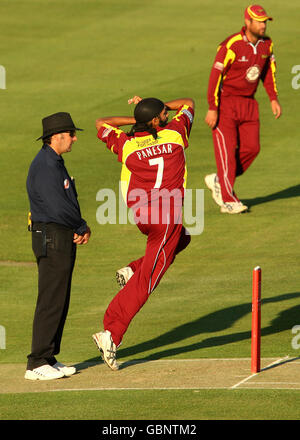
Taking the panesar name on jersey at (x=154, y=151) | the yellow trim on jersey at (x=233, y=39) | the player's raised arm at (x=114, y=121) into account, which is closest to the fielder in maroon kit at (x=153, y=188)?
the panesar name on jersey at (x=154, y=151)

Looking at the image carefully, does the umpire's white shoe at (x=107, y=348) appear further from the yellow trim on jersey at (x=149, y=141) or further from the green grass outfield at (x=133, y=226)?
the yellow trim on jersey at (x=149, y=141)

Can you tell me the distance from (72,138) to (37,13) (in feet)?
78.9

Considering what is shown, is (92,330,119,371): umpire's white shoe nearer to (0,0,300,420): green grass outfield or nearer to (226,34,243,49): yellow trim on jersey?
(0,0,300,420): green grass outfield

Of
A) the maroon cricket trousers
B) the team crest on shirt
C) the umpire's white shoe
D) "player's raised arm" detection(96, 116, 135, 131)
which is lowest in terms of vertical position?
the umpire's white shoe

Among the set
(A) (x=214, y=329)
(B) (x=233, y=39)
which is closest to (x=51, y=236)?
(A) (x=214, y=329)

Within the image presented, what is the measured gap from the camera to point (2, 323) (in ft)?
38.8

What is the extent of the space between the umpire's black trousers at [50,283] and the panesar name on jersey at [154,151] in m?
1.05

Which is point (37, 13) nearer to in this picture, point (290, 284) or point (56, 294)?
point (290, 284)

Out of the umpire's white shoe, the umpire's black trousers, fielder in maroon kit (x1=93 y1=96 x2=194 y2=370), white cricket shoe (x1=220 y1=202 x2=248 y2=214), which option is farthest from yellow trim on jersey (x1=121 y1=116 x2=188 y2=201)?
white cricket shoe (x1=220 y1=202 x2=248 y2=214)

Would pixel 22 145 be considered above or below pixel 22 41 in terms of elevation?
below

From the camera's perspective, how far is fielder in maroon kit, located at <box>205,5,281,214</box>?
605 inches

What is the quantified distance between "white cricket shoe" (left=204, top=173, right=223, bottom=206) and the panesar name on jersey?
20.9ft

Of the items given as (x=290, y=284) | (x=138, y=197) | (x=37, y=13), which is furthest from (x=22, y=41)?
(x=138, y=197)

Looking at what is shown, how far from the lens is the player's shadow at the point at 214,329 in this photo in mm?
10562
